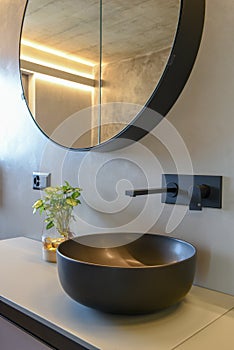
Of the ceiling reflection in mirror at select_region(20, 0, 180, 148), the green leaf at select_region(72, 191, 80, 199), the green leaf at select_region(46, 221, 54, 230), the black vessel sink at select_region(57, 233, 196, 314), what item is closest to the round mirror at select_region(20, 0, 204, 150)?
the ceiling reflection in mirror at select_region(20, 0, 180, 148)

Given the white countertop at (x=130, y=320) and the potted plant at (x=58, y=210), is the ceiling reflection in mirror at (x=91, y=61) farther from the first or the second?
the white countertop at (x=130, y=320)

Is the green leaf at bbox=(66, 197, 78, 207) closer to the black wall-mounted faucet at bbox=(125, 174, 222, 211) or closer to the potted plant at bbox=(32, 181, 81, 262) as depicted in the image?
the potted plant at bbox=(32, 181, 81, 262)

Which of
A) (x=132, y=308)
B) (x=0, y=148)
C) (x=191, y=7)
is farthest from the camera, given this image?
(x=0, y=148)

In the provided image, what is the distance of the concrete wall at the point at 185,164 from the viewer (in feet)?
3.02

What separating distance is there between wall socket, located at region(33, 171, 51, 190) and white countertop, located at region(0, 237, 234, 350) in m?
0.53

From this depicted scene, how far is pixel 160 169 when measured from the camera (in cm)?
107

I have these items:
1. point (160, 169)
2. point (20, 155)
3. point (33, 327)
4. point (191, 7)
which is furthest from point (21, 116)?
point (33, 327)

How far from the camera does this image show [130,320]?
0.76 meters

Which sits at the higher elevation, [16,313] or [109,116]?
[109,116]

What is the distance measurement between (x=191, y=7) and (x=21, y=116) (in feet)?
3.20

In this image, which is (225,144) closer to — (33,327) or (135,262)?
(135,262)

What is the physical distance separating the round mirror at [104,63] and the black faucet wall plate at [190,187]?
194 mm

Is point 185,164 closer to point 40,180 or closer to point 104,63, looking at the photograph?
point 104,63

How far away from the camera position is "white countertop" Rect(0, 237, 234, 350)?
26.8 inches
